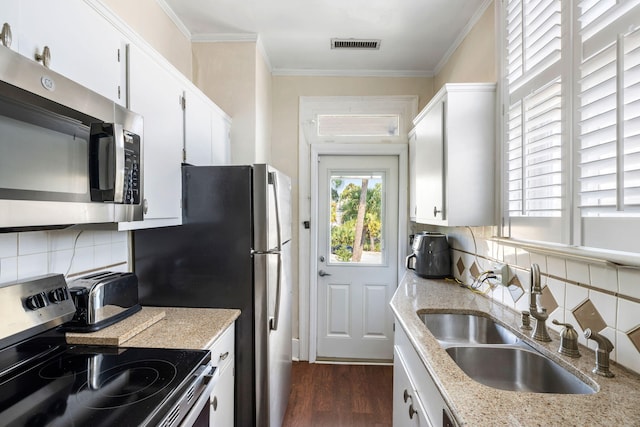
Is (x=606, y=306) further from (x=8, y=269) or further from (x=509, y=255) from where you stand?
(x=8, y=269)

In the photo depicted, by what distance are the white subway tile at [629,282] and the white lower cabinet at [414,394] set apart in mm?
683

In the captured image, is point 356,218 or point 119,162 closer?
point 119,162

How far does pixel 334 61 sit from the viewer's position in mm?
2857

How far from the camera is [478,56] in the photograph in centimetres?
212

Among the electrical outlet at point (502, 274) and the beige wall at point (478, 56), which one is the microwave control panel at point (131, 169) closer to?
the electrical outlet at point (502, 274)

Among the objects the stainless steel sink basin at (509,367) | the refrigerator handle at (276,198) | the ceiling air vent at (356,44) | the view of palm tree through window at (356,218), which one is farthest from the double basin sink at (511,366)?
the ceiling air vent at (356,44)

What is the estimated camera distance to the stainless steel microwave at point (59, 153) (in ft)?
2.52

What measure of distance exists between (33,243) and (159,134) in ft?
2.18

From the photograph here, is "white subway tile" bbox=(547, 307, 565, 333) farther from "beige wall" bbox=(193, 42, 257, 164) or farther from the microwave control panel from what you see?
"beige wall" bbox=(193, 42, 257, 164)

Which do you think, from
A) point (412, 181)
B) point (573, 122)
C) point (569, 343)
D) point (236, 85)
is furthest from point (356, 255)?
point (573, 122)

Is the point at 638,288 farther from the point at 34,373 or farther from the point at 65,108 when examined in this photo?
the point at 34,373

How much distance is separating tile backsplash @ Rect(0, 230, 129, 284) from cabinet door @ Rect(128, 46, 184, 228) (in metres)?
0.31

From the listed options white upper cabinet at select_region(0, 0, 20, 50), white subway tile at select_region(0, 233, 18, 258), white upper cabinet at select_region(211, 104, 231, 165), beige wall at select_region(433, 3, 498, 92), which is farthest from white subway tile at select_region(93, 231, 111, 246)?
beige wall at select_region(433, 3, 498, 92)

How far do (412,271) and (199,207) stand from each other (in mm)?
1818
